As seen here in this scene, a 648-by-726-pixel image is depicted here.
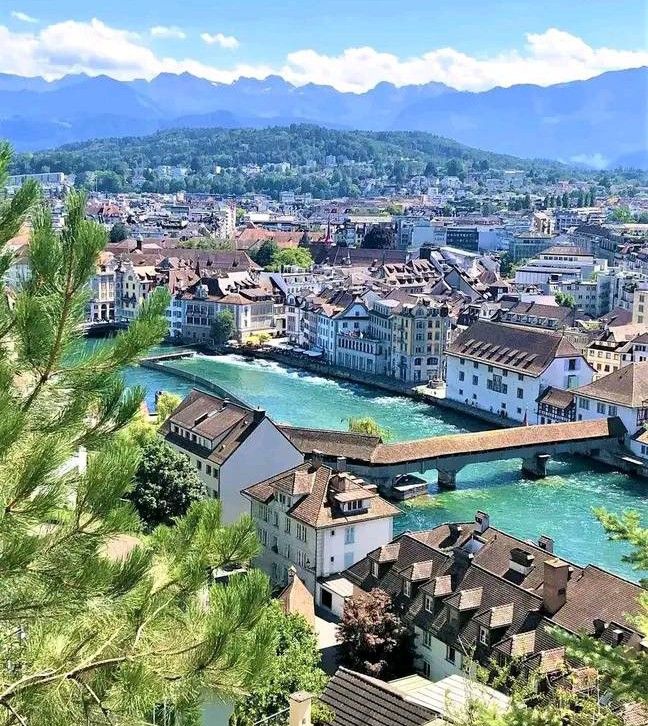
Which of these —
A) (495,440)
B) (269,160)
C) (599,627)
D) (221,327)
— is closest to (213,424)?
(495,440)

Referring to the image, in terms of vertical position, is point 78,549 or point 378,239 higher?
point 78,549

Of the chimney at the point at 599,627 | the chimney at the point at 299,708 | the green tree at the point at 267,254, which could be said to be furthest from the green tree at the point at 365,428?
the green tree at the point at 267,254

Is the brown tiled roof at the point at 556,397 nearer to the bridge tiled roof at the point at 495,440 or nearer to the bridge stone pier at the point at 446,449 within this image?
the bridge tiled roof at the point at 495,440

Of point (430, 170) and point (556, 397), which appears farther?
point (430, 170)

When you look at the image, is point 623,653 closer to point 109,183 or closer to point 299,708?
point 299,708

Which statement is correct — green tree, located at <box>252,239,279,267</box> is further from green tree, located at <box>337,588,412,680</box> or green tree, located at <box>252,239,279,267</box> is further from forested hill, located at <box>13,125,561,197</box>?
forested hill, located at <box>13,125,561,197</box>

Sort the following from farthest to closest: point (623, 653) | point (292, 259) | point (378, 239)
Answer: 1. point (378, 239)
2. point (292, 259)
3. point (623, 653)
